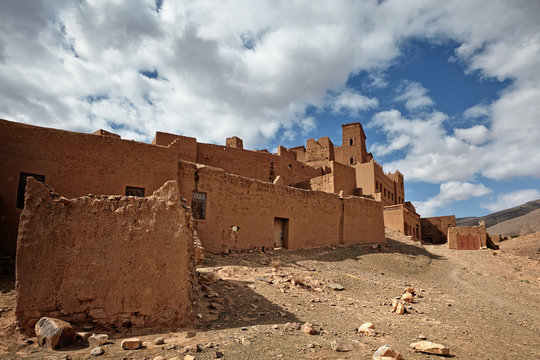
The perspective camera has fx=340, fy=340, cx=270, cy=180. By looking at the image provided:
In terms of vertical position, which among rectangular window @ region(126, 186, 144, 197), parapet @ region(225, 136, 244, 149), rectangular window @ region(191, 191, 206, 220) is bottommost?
rectangular window @ region(191, 191, 206, 220)

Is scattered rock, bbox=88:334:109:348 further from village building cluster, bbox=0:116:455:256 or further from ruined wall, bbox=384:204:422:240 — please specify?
ruined wall, bbox=384:204:422:240

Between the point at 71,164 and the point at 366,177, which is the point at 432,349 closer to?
the point at 71,164

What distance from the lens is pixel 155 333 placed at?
210 inches

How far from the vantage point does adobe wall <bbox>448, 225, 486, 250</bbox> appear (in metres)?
22.8

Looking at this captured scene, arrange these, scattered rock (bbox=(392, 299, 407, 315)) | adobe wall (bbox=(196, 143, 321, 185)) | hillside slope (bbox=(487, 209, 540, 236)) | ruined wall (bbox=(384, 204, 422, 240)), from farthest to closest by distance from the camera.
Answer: hillside slope (bbox=(487, 209, 540, 236)), ruined wall (bbox=(384, 204, 422, 240)), adobe wall (bbox=(196, 143, 321, 185)), scattered rock (bbox=(392, 299, 407, 315))

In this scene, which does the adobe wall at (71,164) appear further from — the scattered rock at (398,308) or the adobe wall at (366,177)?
the adobe wall at (366,177)

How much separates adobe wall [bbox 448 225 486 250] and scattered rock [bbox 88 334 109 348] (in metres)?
24.3

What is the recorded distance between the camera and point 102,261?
550 centimetres

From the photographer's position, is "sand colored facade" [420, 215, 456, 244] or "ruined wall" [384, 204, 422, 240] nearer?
"ruined wall" [384, 204, 422, 240]

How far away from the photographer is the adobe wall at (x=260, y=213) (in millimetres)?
12578

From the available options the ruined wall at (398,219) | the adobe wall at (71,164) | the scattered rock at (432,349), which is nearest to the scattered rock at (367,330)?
the scattered rock at (432,349)

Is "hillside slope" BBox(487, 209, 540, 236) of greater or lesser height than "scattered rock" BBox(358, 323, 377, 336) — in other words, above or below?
above

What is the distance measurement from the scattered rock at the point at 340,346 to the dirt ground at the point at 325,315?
51 millimetres

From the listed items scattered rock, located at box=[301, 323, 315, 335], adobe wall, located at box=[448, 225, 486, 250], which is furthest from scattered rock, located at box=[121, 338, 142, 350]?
adobe wall, located at box=[448, 225, 486, 250]
